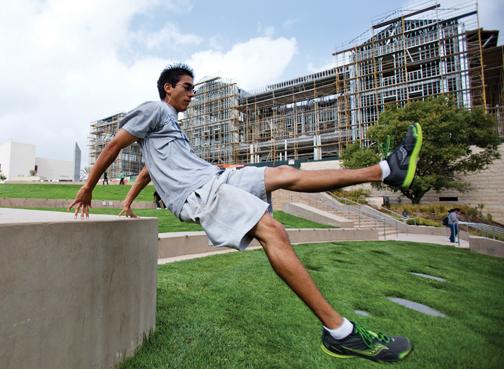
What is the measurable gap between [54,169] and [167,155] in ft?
238

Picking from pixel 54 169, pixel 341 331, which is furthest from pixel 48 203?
pixel 54 169

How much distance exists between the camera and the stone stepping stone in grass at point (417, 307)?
3642mm

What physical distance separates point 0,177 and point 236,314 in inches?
2039

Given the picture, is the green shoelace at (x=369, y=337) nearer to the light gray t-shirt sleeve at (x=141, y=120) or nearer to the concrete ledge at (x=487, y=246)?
the light gray t-shirt sleeve at (x=141, y=120)

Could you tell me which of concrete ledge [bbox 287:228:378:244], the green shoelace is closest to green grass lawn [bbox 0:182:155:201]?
concrete ledge [bbox 287:228:378:244]

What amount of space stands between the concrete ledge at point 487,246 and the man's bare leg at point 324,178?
32.8 ft

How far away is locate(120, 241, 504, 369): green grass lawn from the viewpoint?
2.20 metres

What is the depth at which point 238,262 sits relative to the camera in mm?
5625

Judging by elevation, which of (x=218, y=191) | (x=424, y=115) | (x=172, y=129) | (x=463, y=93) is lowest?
(x=218, y=191)

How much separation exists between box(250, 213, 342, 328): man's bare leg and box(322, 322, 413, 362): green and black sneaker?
0.08m

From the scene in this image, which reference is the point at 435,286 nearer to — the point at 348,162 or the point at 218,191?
the point at 218,191

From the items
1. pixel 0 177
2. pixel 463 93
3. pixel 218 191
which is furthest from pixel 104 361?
pixel 0 177

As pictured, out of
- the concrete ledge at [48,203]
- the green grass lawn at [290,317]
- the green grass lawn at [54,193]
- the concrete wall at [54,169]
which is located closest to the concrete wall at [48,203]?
the concrete ledge at [48,203]

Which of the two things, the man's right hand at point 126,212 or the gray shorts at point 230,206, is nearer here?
the gray shorts at point 230,206
